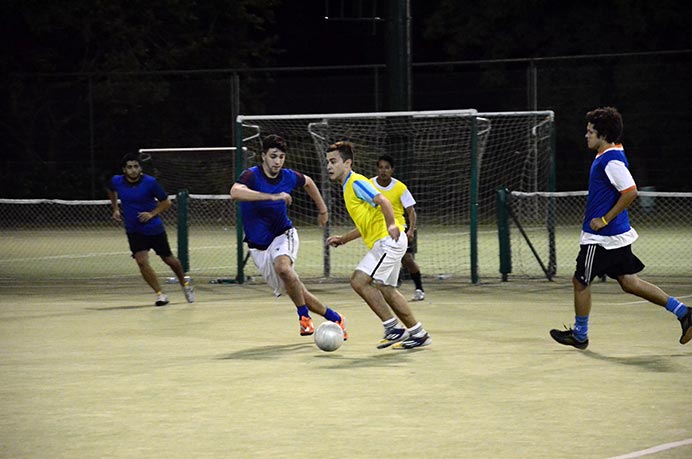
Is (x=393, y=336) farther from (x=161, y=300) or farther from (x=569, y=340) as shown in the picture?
(x=161, y=300)

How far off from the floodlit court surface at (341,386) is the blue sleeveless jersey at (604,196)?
105 cm

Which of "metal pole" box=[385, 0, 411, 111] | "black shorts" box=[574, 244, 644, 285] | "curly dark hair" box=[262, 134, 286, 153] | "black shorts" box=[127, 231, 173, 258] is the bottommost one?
"black shorts" box=[127, 231, 173, 258]

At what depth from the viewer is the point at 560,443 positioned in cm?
670

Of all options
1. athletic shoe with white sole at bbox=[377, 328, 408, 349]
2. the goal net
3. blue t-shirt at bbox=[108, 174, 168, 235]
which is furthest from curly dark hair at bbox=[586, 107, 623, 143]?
blue t-shirt at bbox=[108, 174, 168, 235]

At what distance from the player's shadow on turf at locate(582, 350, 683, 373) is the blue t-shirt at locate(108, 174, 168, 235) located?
6.09 m

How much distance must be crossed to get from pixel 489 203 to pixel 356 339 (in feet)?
53.6

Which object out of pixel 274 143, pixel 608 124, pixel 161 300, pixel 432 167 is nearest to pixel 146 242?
pixel 161 300

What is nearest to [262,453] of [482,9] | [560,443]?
[560,443]

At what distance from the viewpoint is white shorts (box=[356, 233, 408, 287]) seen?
1038 cm

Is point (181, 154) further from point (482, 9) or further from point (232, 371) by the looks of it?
point (232, 371)

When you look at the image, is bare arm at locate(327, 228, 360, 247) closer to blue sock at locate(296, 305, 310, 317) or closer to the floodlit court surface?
blue sock at locate(296, 305, 310, 317)

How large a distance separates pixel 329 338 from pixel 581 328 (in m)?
2.13

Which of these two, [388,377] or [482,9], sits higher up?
[482,9]

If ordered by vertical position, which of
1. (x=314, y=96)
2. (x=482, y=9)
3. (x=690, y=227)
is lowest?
(x=690, y=227)
